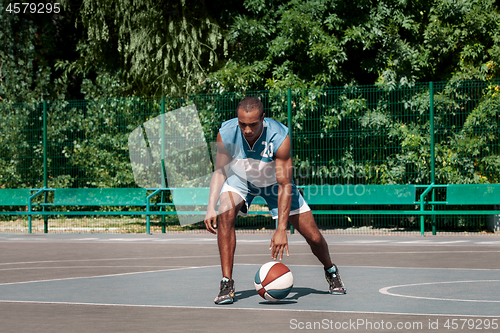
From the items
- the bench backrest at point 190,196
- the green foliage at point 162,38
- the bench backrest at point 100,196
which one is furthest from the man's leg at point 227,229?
the green foliage at point 162,38

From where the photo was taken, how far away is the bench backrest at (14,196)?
17.6 metres

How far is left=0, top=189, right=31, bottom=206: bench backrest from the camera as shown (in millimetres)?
17609

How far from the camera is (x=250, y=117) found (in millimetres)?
7121

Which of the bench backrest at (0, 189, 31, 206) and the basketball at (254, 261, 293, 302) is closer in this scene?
the basketball at (254, 261, 293, 302)

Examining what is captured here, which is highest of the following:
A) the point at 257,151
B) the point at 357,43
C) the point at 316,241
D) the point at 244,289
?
the point at 357,43

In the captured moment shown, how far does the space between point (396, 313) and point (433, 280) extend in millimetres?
2458

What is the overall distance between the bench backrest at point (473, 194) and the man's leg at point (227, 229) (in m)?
8.44

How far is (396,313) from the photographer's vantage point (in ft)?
21.7

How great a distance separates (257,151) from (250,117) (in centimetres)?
42

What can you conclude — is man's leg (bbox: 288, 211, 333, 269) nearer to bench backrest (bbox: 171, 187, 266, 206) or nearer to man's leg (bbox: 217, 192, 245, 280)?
man's leg (bbox: 217, 192, 245, 280)

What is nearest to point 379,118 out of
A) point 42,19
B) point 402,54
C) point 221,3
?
point 402,54

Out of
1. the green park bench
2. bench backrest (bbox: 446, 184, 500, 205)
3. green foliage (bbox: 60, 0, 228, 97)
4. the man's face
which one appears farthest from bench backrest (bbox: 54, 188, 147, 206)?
the man's face

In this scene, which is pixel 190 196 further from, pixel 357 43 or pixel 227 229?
pixel 227 229

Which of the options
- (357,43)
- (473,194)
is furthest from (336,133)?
(473,194)
